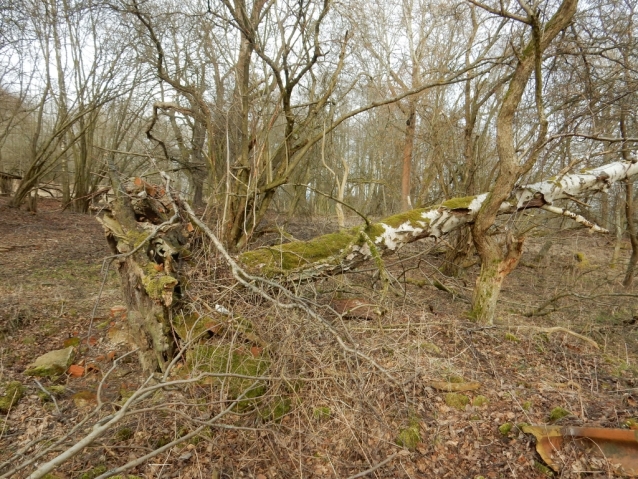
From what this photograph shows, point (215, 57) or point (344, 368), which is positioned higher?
point (215, 57)

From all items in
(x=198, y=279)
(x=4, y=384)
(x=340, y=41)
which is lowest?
(x=4, y=384)

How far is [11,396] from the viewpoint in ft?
11.6

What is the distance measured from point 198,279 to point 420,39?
8412mm

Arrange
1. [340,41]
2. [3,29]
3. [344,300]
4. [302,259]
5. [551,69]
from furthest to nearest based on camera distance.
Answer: [3,29]
[340,41]
[551,69]
[344,300]
[302,259]

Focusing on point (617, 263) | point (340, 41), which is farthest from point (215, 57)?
point (617, 263)

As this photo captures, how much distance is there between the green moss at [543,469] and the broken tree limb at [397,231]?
2.23 metres

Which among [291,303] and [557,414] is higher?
[291,303]

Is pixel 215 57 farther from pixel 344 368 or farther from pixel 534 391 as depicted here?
pixel 534 391

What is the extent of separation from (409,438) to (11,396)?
3589mm

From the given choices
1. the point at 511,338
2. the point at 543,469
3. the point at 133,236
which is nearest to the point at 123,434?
the point at 133,236

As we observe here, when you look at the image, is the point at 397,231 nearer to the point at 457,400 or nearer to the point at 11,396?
the point at 457,400

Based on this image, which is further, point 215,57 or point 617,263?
point 617,263

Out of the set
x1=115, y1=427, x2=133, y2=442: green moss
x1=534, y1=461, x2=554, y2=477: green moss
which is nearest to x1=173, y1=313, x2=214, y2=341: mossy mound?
x1=115, y1=427, x2=133, y2=442: green moss

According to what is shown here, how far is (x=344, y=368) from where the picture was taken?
9.60 feet
